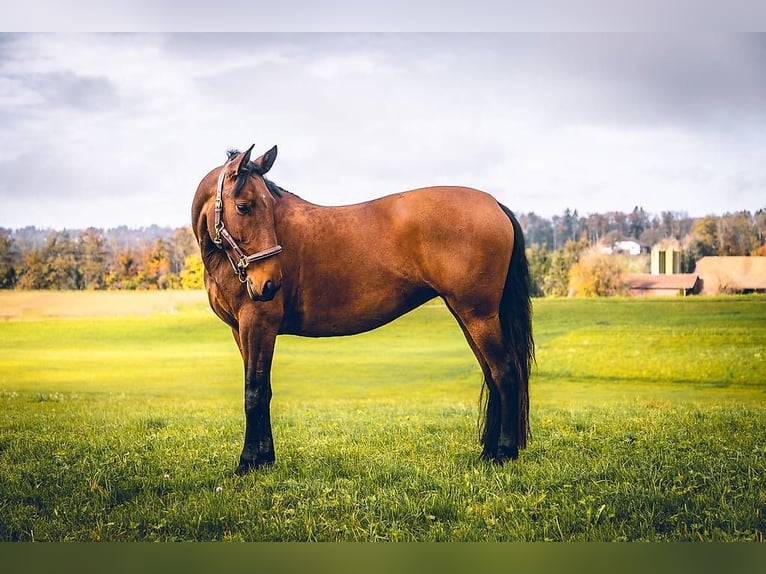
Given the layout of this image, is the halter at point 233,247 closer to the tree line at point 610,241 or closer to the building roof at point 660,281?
the tree line at point 610,241

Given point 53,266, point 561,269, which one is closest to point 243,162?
point 53,266

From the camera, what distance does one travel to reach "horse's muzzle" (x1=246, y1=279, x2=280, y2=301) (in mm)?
3953

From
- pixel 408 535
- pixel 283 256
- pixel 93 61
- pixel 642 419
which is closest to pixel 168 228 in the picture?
pixel 93 61

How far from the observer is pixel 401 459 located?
450cm

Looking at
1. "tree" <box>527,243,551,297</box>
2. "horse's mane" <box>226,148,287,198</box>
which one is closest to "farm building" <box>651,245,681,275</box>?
"tree" <box>527,243,551,297</box>

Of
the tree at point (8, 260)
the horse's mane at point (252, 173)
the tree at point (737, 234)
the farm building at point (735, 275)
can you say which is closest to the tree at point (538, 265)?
the farm building at point (735, 275)

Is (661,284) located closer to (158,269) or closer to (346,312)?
(346,312)

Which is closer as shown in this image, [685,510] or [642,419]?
[685,510]

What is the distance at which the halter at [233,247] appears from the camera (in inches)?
157

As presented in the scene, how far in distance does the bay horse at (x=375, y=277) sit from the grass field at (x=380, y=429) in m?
0.46

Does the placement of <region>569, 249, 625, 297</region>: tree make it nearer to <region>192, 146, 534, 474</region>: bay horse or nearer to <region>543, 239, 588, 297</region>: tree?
<region>543, 239, 588, 297</region>: tree

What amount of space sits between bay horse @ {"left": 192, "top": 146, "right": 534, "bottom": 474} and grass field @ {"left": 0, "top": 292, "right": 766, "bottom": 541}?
1.50 ft

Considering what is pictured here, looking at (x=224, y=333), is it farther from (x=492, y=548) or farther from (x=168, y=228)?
(x=492, y=548)

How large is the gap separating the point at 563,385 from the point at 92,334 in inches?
171
